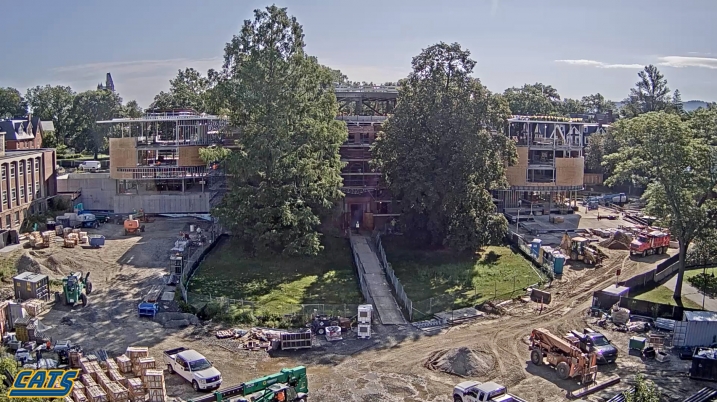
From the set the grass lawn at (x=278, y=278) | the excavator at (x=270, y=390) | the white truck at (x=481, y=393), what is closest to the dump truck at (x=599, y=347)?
the white truck at (x=481, y=393)

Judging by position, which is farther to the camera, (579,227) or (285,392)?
(579,227)

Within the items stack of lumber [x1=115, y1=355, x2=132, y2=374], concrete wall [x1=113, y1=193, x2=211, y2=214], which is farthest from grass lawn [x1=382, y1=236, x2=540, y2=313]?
concrete wall [x1=113, y1=193, x2=211, y2=214]

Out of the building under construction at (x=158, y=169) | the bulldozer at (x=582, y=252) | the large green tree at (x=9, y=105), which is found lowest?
the bulldozer at (x=582, y=252)

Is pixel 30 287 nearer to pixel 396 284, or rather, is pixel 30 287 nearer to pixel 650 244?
pixel 396 284

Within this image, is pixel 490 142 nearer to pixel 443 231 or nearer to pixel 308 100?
pixel 443 231

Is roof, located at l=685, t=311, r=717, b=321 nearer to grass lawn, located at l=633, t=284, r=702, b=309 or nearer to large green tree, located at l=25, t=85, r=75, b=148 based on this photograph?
grass lawn, located at l=633, t=284, r=702, b=309

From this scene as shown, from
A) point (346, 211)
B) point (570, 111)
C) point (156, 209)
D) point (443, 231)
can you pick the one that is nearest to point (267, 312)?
point (443, 231)

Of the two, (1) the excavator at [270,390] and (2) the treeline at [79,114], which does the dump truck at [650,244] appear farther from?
(2) the treeline at [79,114]
